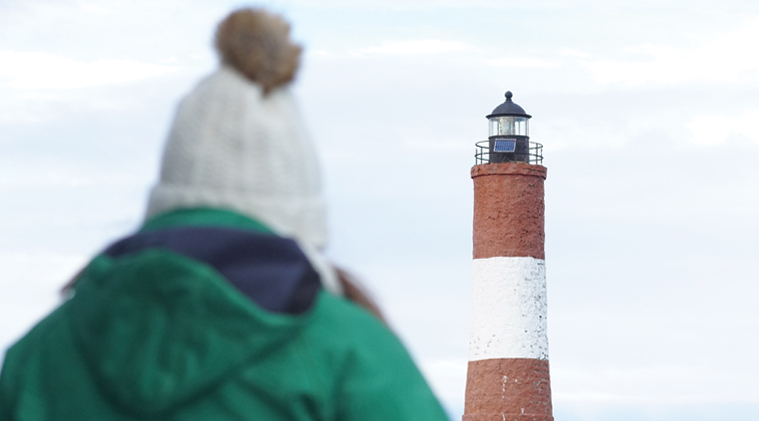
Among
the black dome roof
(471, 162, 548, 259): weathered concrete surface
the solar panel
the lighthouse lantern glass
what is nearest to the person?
(471, 162, 548, 259): weathered concrete surface

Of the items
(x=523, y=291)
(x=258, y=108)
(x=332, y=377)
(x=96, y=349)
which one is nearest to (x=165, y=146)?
(x=258, y=108)

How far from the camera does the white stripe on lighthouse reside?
49.5 feet

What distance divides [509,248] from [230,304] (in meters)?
14.0

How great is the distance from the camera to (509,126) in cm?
1714

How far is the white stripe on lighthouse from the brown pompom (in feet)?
44.4

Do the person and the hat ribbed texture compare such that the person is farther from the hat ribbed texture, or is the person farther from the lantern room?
the lantern room

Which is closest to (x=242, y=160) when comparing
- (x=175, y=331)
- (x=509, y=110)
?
(x=175, y=331)

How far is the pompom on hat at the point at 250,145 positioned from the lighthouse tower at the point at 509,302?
13.5 m

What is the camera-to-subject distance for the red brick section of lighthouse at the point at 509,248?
49.8 feet

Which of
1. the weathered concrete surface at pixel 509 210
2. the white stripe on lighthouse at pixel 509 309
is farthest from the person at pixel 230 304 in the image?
the weathered concrete surface at pixel 509 210

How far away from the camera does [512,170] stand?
15.8 meters

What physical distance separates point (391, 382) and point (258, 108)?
0.46 metres

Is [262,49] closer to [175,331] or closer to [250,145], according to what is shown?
[250,145]

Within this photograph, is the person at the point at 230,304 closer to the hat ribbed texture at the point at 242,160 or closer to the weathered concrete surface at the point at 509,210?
the hat ribbed texture at the point at 242,160
